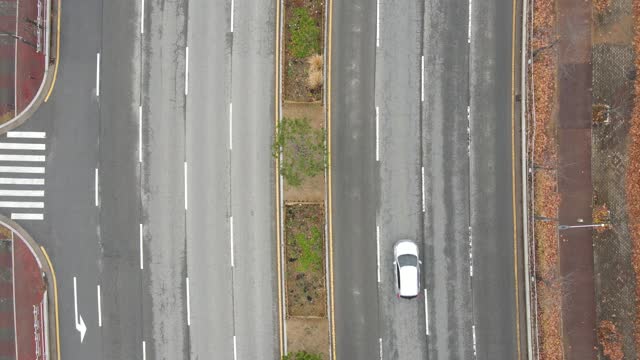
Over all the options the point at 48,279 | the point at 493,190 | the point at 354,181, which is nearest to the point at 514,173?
the point at 493,190

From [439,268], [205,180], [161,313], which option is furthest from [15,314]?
[439,268]

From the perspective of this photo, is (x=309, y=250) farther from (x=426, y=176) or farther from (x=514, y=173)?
(x=514, y=173)

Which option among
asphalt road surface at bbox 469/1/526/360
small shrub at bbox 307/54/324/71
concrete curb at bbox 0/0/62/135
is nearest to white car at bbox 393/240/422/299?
asphalt road surface at bbox 469/1/526/360

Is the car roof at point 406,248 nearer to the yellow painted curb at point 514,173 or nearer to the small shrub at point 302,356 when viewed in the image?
the yellow painted curb at point 514,173

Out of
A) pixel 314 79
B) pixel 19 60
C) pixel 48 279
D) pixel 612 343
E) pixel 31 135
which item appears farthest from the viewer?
pixel 19 60

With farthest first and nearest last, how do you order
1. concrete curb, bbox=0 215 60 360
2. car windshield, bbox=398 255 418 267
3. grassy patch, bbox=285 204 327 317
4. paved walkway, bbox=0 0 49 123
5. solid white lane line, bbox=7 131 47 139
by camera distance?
paved walkway, bbox=0 0 49 123
solid white lane line, bbox=7 131 47 139
concrete curb, bbox=0 215 60 360
grassy patch, bbox=285 204 327 317
car windshield, bbox=398 255 418 267

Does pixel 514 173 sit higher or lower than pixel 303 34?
lower

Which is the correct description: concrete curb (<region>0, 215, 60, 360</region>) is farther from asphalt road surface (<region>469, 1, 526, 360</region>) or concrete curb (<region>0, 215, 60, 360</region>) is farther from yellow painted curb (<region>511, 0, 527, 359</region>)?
yellow painted curb (<region>511, 0, 527, 359</region>)
